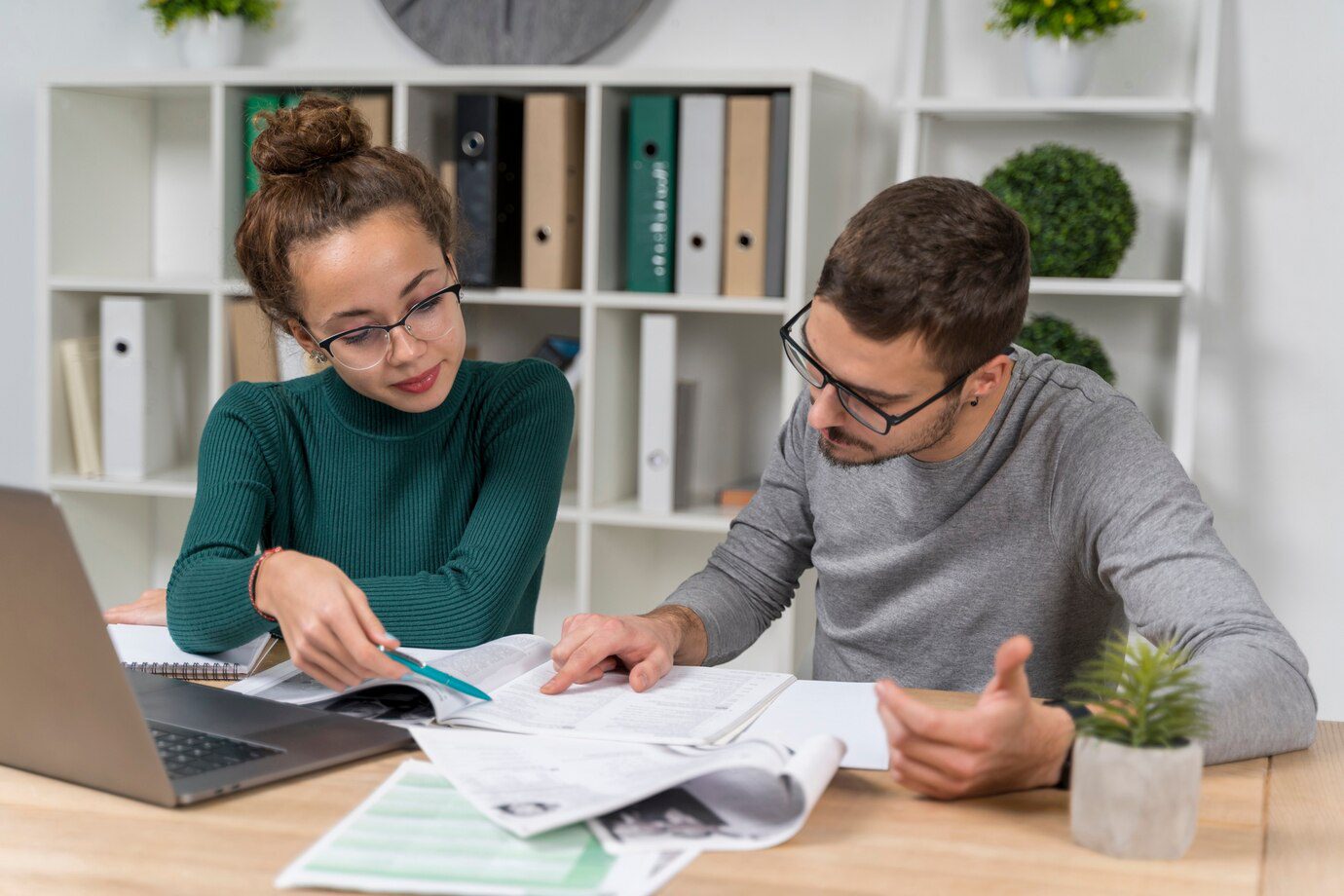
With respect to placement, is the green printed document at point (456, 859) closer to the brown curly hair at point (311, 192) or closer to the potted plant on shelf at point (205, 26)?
the brown curly hair at point (311, 192)

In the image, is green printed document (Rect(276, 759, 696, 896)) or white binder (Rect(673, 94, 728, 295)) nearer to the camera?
green printed document (Rect(276, 759, 696, 896))

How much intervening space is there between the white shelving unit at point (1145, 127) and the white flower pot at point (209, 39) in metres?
1.32

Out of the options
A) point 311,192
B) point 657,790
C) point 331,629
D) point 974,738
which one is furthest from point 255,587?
point 974,738

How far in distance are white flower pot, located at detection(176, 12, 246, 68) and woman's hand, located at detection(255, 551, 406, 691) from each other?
1.82 meters

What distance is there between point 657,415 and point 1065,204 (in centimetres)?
79

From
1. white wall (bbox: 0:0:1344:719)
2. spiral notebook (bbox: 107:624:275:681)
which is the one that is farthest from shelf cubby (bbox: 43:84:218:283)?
spiral notebook (bbox: 107:624:275:681)

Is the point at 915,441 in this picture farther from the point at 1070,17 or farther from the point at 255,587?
the point at 1070,17

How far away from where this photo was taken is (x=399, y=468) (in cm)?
164

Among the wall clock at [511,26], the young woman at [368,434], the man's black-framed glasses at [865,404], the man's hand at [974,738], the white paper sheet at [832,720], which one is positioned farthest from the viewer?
the wall clock at [511,26]

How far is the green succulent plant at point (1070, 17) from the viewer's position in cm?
220

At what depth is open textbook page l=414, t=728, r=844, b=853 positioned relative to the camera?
859mm

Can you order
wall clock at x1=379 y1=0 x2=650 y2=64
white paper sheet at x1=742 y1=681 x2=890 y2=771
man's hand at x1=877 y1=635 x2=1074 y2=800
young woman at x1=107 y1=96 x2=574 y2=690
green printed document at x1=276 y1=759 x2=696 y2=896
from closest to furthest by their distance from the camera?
green printed document at x1=276 y1=759 x2=696 y2=896, man's hand at x1=877 y1=635 x2=1074 y2=800, white paper sheet at x1=742 y1=681 x2=890 y2=771, young woman at x1=107 y1=96 x2=574 y2=690, wall clock at x1=379 y1=0 x2=650 y2=64

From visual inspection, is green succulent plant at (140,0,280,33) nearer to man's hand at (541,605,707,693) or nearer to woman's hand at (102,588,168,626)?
woman's hand at (102,588,168,626)

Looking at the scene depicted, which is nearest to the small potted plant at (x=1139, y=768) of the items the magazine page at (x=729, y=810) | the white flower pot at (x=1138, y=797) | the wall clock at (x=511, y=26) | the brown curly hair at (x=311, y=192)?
the white flower pot at (x=1138, y=797)
